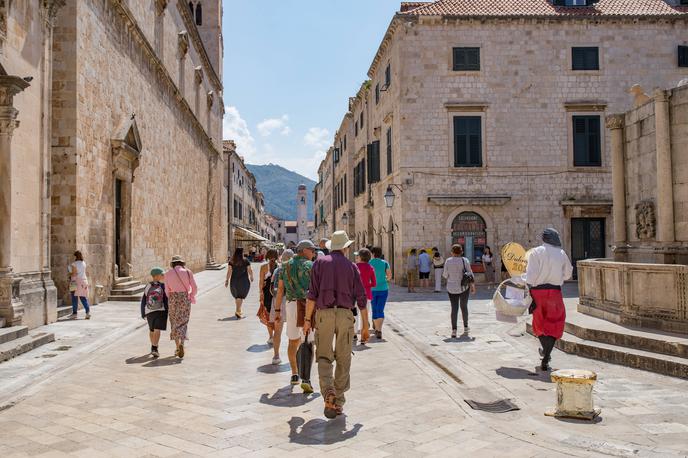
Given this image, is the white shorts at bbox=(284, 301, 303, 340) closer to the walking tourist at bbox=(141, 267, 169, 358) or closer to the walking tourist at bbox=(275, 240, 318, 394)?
the walking tourist at bbox=(275, 240, 318, 394)

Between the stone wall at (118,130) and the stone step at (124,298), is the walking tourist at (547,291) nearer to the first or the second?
Result: the stone wall at (118,130)

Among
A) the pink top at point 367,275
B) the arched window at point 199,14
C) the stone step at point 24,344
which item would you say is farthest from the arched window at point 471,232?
the arched window at point 199,14

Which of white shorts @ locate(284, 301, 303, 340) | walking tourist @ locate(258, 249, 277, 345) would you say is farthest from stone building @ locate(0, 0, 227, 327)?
white shorts @ locate(284, 301, 303, 340)

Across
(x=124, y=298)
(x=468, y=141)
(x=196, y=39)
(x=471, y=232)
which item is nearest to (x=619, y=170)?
(x=471, y=232)

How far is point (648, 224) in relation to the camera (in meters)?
9.81

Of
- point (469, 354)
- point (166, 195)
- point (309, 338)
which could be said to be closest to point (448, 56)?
point (166, 195)

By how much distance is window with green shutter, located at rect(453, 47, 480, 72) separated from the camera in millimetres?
22734

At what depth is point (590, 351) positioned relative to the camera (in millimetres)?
8422

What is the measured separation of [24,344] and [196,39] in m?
27.3

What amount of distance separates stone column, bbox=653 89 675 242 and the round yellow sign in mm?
2328

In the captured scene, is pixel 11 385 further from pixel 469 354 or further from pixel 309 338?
pixel 469 354

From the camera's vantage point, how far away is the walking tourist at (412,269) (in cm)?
2004

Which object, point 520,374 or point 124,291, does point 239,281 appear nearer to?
point 124,291

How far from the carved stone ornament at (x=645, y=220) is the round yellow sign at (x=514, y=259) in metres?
1.93
